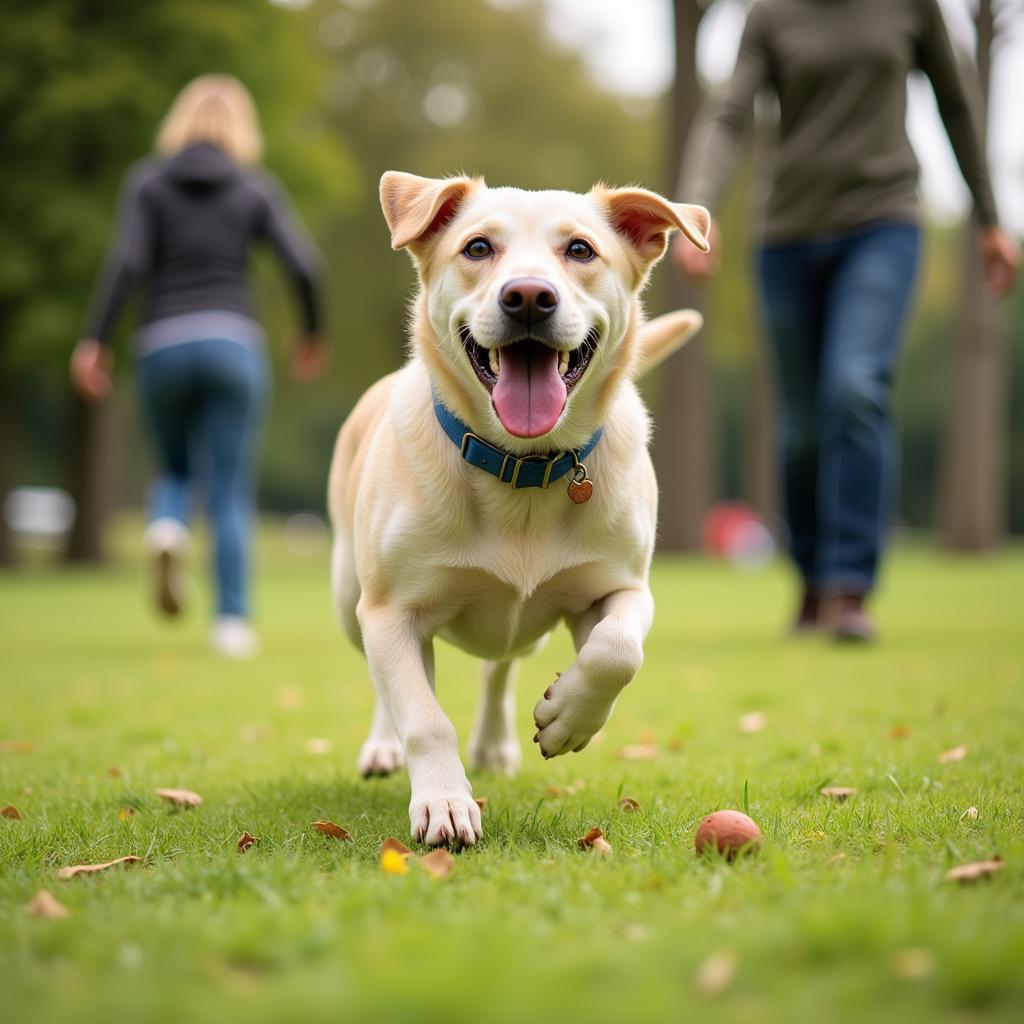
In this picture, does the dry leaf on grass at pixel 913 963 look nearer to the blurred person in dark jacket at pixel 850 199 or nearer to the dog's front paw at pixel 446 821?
the dog's front paw at pixel 446 821

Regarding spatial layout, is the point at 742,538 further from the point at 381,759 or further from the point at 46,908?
the point at 46,908

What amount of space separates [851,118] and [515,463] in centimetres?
421

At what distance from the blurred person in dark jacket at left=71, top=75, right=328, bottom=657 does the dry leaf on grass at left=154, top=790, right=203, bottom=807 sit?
153 inches

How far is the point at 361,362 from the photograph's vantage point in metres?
26.4

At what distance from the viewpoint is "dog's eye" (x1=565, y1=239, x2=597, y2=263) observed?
3.21 meters

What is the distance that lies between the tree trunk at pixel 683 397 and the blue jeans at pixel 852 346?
11009 mm

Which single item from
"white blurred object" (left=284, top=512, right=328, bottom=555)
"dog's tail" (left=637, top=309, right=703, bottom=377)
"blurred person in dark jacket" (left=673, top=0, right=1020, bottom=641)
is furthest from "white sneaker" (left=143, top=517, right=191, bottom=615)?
"white blurred object" (left=284, top=512, right=328, bottom=555)

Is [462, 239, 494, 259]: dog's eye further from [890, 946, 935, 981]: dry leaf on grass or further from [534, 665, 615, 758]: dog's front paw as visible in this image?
[890, 946, 935, 981]: dry leaf on grass

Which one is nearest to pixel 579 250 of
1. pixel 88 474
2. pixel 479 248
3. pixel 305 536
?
pixel 479 248

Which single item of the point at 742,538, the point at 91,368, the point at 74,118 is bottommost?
the point at 742,538

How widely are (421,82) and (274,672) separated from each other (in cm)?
2270

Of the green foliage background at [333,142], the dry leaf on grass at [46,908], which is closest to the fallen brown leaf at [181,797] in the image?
the dry leaf on grass at [46,908]

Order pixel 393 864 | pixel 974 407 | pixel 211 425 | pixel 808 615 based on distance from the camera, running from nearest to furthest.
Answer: pixel 393 864 → pixel 211 425 → pixel 808 615 → pixel 974 407

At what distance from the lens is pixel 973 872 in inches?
86.7
